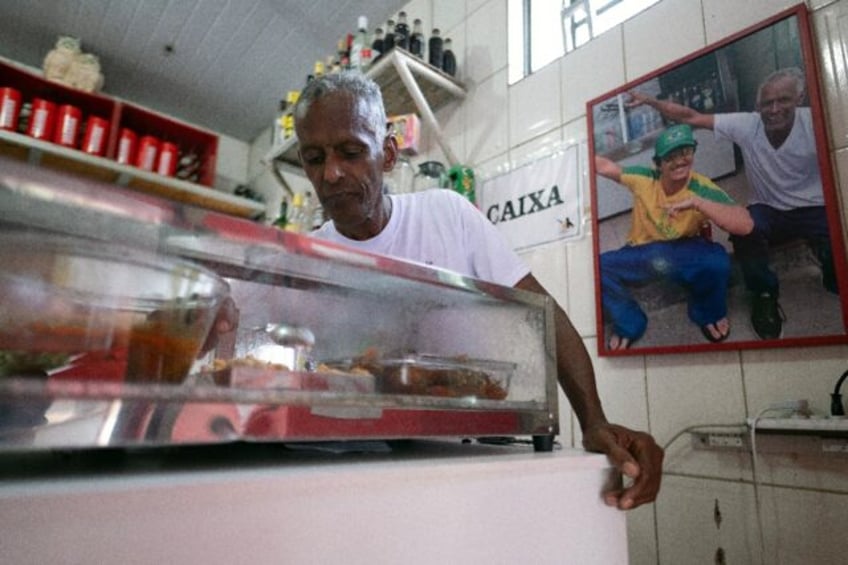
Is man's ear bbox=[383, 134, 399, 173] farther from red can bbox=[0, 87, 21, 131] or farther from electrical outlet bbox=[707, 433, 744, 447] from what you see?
red can bbox=[0, 87, 21, 131]

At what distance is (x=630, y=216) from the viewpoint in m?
1.16

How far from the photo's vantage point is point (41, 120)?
202cm

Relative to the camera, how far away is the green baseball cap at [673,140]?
108cm

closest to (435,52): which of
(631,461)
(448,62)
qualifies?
(448,62)

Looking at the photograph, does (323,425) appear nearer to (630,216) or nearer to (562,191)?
(630,216)

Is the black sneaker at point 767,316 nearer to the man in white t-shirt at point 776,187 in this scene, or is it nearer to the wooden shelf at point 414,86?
the man in white t-shirt at point 776,187

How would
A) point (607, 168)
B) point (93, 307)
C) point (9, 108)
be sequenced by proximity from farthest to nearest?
point (9, 108) < point (607, 168) < point (93, 307)

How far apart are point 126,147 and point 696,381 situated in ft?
7.92

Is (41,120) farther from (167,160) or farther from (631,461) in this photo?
(631,461)

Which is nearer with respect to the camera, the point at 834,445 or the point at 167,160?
the point at 834,445

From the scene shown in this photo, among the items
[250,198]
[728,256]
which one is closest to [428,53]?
[728,256]

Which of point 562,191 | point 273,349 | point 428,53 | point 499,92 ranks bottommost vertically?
point 273,349

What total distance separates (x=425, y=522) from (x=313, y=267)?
27cm

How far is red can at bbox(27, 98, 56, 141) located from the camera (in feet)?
6.60
